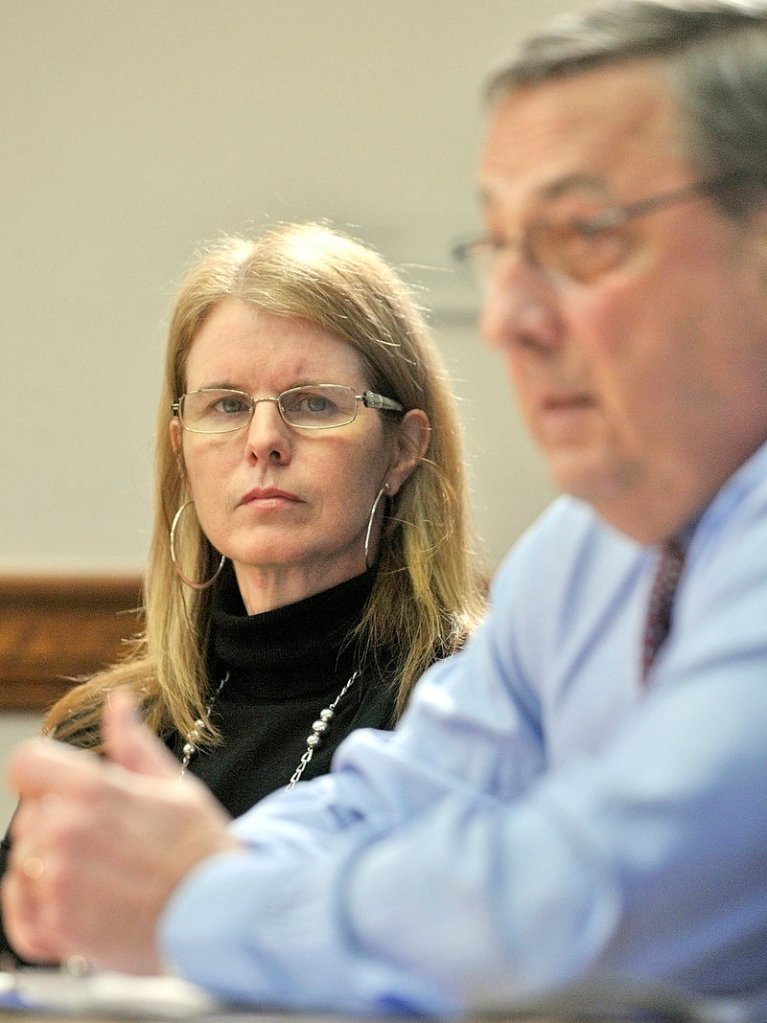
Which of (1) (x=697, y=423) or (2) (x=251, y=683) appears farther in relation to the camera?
(2) (x=251, y=683)

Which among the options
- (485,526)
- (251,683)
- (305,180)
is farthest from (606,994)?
(305,180)

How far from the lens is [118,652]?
3.77 m

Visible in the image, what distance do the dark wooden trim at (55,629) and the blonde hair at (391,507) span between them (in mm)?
1100

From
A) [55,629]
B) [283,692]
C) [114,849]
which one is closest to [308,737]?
[283,692]

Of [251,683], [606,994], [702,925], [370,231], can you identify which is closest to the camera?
[606,994]

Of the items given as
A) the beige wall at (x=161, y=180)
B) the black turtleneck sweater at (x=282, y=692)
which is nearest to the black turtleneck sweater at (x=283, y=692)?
the black turtleneck sweater at (x=282, y=692)

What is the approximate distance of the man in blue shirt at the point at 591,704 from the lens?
1.00 m

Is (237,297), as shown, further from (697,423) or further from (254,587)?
(697,423)

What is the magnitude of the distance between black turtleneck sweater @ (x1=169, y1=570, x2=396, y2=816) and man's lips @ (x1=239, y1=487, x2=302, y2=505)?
0.16 metres

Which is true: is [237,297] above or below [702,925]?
above

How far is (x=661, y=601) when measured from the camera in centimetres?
130

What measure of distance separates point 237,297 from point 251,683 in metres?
0.63

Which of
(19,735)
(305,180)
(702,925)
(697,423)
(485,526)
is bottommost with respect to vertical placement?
(19,735)

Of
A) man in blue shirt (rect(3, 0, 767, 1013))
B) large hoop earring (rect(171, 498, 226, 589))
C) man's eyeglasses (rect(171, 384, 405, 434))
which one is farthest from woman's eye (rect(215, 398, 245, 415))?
man in blue shirt (rect(3, 0, 767, 1013))
